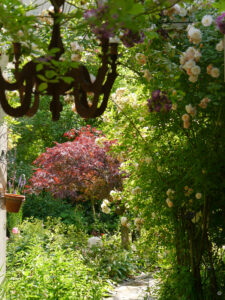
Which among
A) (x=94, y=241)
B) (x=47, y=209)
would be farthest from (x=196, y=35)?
(x=47, y=209)

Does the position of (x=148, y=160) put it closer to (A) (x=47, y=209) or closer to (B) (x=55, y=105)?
(B) (x=55, y=105)

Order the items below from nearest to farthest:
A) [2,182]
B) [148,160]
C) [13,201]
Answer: [148,160] → [2,182] → [13,201]

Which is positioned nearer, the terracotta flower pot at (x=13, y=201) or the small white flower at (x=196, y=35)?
the small white flower at (x=196, y=35)

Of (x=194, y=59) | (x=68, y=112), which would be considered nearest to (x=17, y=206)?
(x=194, y=59)

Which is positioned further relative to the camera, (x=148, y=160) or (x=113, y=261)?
(x=113, y=261)

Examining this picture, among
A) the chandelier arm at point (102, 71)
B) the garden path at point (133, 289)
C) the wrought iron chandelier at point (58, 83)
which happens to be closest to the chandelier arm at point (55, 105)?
the wrought iron chandelier at point (58, 83)

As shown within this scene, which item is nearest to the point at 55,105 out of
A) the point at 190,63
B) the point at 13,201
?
the point at 190,63

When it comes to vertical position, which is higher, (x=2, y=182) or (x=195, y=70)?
(x=195, y=70)

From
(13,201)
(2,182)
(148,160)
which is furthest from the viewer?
(13,201)

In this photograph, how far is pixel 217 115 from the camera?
2.76 m

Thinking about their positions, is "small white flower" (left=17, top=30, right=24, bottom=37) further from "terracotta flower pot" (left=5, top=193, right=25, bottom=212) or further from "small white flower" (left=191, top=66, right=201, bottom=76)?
"terracotta flower pot" (left=5, top=193, right=25, bottom=212)

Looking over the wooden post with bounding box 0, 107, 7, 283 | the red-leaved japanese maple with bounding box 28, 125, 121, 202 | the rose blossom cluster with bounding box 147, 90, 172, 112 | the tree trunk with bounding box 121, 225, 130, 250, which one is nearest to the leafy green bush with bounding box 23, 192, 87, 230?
the tree trunk with bounding box 121, 225, 130, 250

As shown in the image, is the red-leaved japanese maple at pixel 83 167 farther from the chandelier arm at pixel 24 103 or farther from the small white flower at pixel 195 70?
the chandelier arm at pixel 24 103

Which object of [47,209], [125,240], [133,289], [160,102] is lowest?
[133,289]
